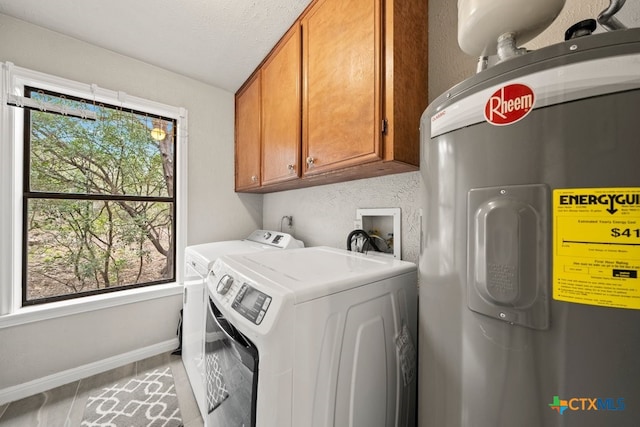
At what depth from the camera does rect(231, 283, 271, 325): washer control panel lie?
0.66m

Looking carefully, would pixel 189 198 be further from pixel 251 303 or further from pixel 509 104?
pixel 509 104

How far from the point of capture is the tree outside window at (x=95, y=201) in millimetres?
1755

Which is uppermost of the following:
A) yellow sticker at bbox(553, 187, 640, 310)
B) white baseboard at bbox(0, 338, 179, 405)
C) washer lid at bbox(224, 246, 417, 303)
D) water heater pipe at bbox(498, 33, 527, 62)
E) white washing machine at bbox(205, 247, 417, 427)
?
water heater pipe at bbox(498, 33, 527, 62)

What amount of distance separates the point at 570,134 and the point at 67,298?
2888mm

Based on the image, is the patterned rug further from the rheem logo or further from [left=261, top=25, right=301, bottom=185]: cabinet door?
the rheem logo

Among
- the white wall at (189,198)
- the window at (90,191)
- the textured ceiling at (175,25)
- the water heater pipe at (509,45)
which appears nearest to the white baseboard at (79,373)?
the white wall at (189,198)

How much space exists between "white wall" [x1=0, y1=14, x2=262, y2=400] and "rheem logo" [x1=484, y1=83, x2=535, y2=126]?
238 cm

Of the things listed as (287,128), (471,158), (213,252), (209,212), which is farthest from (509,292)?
(209,212)

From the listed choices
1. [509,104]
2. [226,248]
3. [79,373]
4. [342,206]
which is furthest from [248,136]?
[79,373]

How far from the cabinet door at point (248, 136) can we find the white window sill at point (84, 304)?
1156mm

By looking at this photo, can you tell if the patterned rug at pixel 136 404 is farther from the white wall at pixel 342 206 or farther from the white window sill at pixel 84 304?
the white wall at pixel 342 206

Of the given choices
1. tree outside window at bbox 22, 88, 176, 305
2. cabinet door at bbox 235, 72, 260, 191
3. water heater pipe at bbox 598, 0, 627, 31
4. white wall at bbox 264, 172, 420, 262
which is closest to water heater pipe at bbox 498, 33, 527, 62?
water heater pipe at bbox 598, 0, 627, 31

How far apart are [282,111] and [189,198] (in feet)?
4.37

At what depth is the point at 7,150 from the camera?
156 centimetres
